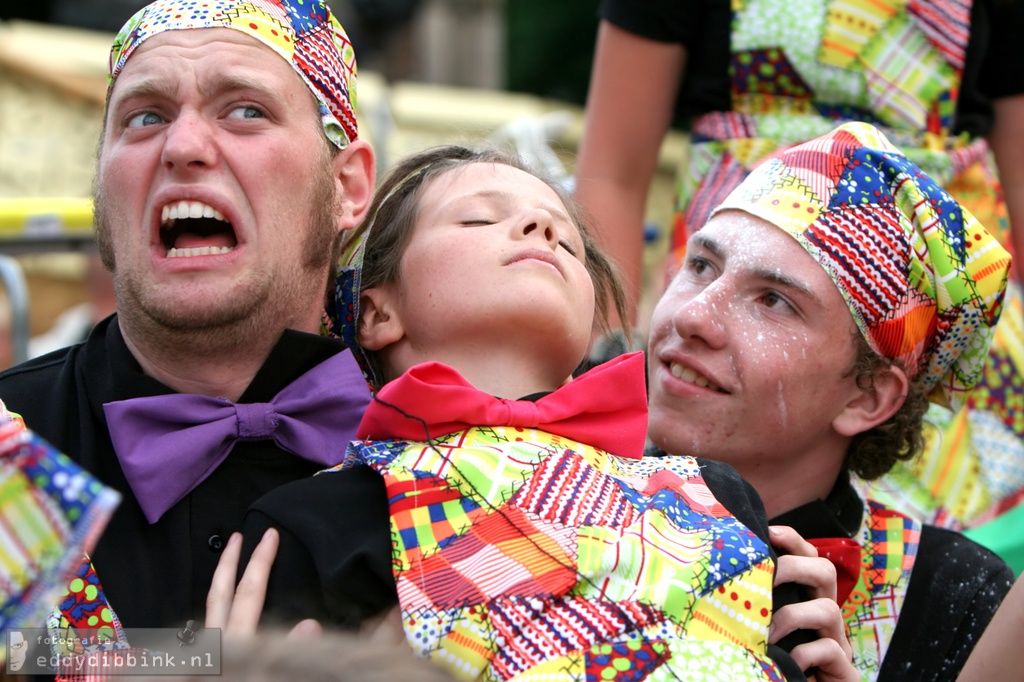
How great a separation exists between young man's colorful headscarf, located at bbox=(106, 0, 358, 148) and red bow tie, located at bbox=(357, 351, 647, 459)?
0.72 m

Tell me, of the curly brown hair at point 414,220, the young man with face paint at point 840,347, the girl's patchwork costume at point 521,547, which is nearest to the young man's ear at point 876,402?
the young man with face paint at point 840,347

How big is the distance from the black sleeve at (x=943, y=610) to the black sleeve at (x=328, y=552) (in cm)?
124

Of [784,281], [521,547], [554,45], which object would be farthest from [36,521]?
[554,45]

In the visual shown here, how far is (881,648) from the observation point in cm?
275

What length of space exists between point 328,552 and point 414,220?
2.81 feet

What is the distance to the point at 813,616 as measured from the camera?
2230mm

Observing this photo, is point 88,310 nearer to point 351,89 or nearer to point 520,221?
point 351,89

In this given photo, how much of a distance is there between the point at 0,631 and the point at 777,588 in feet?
4.40

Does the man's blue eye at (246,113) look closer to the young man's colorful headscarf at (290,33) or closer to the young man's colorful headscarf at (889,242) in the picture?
the young man's colorful headscarf at (290,33)

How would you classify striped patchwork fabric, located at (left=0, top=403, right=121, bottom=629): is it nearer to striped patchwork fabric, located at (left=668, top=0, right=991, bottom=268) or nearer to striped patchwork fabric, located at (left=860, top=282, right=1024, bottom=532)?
striped patchwork fabric, located at (left=668, top=0, right=991, bottom=268)

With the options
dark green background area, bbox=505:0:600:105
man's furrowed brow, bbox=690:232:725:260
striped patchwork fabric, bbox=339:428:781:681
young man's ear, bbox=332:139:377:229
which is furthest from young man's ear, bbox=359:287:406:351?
dark green background area, bbox=505:0:600:105

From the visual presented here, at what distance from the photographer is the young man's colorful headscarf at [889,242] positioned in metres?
2.85

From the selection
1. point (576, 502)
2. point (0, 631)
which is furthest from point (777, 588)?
point (0, 631)

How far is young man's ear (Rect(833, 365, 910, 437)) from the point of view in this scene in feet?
9.70
